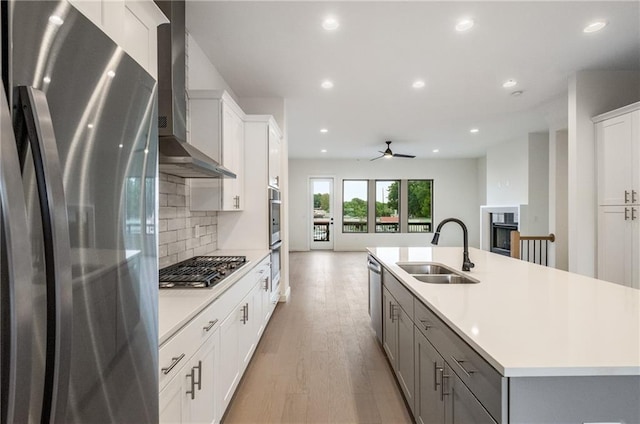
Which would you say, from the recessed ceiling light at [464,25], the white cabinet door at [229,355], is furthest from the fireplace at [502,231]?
the white cabinet door at [229,355]

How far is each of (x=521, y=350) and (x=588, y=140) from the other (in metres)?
3.76

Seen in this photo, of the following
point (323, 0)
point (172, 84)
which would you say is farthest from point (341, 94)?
point (172, 84)

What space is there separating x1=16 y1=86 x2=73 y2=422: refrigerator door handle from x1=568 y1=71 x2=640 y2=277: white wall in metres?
4.53

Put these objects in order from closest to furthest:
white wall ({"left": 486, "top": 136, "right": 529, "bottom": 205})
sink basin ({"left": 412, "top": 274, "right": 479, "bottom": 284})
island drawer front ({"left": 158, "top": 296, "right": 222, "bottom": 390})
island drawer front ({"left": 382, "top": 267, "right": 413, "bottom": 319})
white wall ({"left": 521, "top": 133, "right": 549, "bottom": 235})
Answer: island drawer front ({"left": 158, "top": 296, "right": 222, "bottom": 390}) < island drawer front ({"left": 382, "top": 267, "right": 413, "bottom": 319}) < sink basin ({"left": 412, "top": 274, "right": 479, "bottom": 284}) < white wall ({"left": 521, "top": 133, "right": 549, "bottom": 235}) < white wall ({"left": 486, "top": 136, "right": 529, "bottom": 205})

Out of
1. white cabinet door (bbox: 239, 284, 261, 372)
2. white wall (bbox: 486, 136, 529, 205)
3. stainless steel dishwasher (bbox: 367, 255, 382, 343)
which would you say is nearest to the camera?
white cabinet door (bbox: 239, 284, 261, 372)

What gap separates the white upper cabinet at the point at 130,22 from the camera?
985 millimetres

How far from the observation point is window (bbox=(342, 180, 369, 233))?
1020cm

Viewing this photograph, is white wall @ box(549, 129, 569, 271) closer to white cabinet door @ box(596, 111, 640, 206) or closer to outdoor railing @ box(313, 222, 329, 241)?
white cabinet door @ box(596, 111, 640, 206)

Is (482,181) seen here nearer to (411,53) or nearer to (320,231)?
(320,231)

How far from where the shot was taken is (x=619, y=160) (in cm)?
336

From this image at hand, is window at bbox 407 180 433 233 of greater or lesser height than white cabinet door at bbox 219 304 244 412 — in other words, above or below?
above

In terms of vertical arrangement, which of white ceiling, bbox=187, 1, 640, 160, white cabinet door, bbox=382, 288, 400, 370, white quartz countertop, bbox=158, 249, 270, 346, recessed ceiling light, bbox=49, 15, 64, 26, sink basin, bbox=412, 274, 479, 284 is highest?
white ceiling, bbox=187, 1, 640, 160

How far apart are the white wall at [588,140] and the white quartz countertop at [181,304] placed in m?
3.78

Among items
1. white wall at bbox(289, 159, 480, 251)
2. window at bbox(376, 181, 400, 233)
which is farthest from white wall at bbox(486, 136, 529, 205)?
window at bbox(376, 181, 400, 233)
